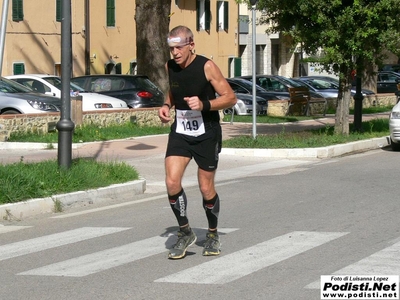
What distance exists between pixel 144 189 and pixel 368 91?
27582 mm

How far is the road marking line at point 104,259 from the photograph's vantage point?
8140mm

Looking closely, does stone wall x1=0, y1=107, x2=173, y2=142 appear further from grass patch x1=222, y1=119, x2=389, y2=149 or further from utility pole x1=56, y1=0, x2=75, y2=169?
utility pole x1=56, y1=0, x2=75, y2=169

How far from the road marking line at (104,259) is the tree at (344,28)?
37.4ft

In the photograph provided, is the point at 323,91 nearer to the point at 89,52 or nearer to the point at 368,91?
the point at 368,91

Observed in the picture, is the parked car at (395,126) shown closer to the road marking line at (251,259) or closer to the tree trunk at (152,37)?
the tree trunk at (152,37)

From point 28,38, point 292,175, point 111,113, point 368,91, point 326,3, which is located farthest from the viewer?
point 368,91

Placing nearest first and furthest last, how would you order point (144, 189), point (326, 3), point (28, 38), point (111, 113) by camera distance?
point (144, 189), point (326, 3), point (111, 113), point (28, 38)

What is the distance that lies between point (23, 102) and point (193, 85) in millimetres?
13820

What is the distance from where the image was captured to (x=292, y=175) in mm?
15773

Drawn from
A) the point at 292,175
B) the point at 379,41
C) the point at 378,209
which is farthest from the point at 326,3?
the point at 378,209

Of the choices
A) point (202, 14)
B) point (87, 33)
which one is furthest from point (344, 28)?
point (202, 14)

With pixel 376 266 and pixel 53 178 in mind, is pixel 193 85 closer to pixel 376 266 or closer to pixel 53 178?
pixel 376 266

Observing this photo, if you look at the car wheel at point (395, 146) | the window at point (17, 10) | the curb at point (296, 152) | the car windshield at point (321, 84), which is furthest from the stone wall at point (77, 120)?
the car windshield at point (321, 84)

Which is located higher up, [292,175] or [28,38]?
[28,38]
